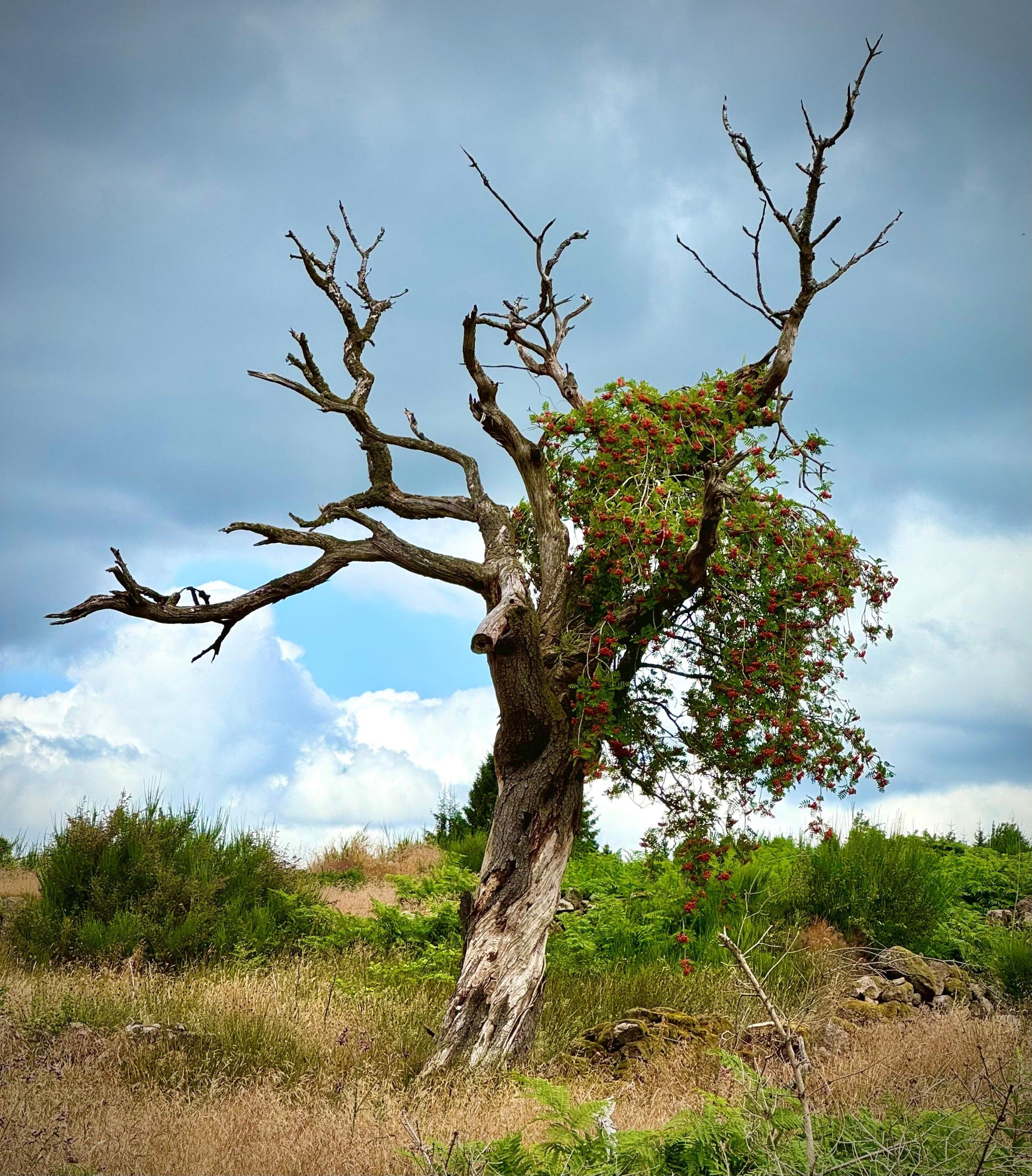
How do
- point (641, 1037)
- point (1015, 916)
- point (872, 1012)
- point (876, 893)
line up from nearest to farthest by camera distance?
1. point (641, 1037)
2. point (872, 1012)
3. point (876, 893)
4. point (1015, 916)

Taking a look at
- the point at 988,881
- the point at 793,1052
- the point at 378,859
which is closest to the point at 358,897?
the point at 378,859

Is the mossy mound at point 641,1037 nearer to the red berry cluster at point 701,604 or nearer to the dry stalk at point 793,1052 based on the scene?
the red berry cluster at point 701,604

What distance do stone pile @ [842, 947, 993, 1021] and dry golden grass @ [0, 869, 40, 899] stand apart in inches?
408

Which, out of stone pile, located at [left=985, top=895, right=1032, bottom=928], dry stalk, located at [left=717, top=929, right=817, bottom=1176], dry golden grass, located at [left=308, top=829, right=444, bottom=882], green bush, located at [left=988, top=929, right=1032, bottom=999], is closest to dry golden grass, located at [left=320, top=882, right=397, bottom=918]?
dry golden grass, located at [left=308, top=829, right=444, bottom=882]

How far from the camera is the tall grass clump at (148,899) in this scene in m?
11.3

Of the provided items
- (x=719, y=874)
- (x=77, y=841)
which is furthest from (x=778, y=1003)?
(x=77, y=841)

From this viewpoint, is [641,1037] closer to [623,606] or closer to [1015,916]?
[623,606]

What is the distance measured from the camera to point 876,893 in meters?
12.1

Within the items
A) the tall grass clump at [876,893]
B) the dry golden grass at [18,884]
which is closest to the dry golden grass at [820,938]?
the tall grass clump at [876,893]

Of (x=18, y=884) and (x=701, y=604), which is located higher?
(x=701, y=604)

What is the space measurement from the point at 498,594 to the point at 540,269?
157 inches

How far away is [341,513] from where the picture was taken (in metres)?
9.62

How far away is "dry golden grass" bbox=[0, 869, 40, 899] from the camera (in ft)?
48.3

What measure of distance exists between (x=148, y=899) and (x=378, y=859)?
822 centimetres
